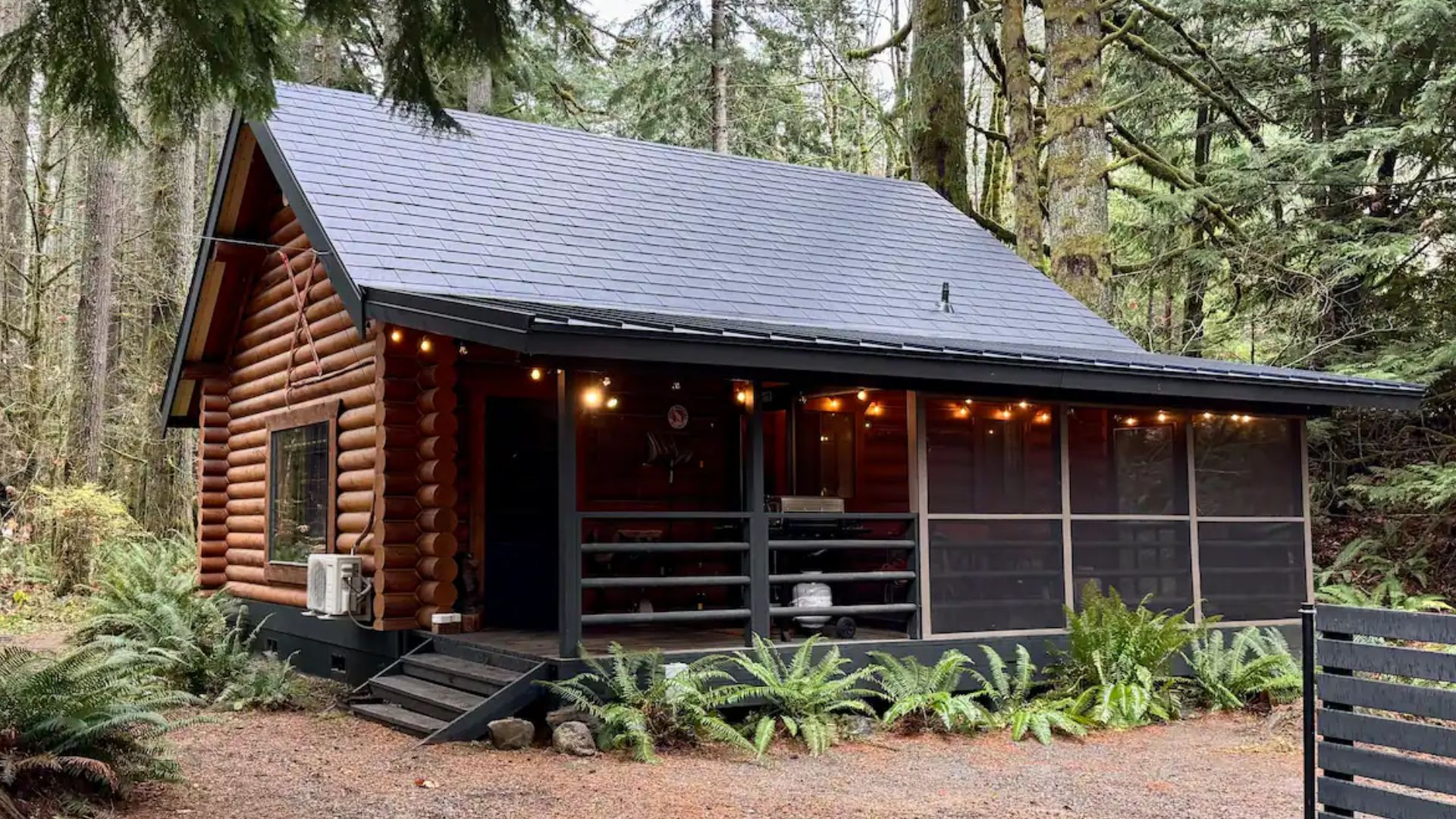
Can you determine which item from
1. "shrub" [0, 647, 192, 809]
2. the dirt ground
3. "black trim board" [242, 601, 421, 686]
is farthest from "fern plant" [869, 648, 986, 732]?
"shrub" [0, 647, 192, 809]

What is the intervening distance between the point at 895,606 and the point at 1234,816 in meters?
3.32

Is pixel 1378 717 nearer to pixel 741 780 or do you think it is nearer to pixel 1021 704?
pixel 741 780

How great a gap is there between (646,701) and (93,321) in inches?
485

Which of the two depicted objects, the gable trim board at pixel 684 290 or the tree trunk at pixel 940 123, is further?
the tree trunk at pixel 940 123

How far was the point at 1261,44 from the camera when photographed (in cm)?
1816

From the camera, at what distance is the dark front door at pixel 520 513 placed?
10.3m

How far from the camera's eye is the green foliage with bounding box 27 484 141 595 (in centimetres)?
1541

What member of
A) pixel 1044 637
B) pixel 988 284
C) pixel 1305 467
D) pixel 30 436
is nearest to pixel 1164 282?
pixel 988 284

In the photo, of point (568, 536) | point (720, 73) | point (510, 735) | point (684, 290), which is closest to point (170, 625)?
point (510, 735)

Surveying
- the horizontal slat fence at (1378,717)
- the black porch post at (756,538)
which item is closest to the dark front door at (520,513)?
the black porch post at (756,538)

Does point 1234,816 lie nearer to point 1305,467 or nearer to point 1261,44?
point 1305,467

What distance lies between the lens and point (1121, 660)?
360 inches

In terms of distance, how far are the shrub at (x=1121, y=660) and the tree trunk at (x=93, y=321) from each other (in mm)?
12989

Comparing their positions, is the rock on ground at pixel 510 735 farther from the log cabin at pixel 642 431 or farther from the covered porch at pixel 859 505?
the covered porch at pixel 859 505
